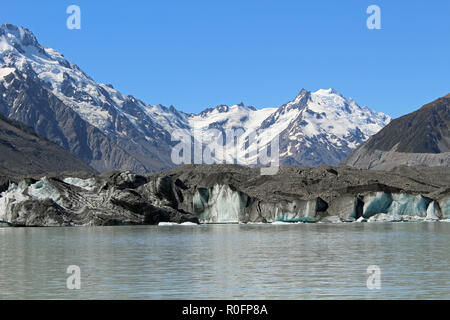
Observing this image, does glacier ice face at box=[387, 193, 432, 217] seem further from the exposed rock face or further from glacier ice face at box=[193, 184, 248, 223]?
glacier ice face at box=[193, 184, 248, 223]

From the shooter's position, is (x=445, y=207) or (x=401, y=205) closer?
(x=445, y=207)

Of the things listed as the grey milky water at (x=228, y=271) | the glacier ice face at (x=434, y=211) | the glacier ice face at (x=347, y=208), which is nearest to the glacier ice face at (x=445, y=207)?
the glacier ice face at (x=434, y=211)

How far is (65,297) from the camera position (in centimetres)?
3103

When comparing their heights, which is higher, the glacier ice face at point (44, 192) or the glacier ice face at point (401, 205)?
the glacier ice face at point (44, 192)

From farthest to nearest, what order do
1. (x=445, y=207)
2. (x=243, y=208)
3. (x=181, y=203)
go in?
(x=181, y=203)
(x=243, y=208)
(x=445, y=207)

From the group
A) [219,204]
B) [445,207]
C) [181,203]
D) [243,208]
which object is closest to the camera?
[445,207]

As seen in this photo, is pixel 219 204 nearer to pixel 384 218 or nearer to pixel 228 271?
pixel 384 218

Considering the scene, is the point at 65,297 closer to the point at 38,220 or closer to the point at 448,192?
the point at 38,220

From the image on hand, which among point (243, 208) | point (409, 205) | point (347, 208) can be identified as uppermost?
point (409, 205)

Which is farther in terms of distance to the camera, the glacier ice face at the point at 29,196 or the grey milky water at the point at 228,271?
the glacier ice face at the point at 29,196

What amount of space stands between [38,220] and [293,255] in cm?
8082

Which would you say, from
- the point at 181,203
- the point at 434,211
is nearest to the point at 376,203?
the point at 434,211

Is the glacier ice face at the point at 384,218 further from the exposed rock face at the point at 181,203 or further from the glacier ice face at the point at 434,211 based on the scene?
the glacier ice face at the point at 434,211

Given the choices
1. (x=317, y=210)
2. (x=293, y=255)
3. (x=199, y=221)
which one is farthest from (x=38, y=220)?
(x=293, y=255)
